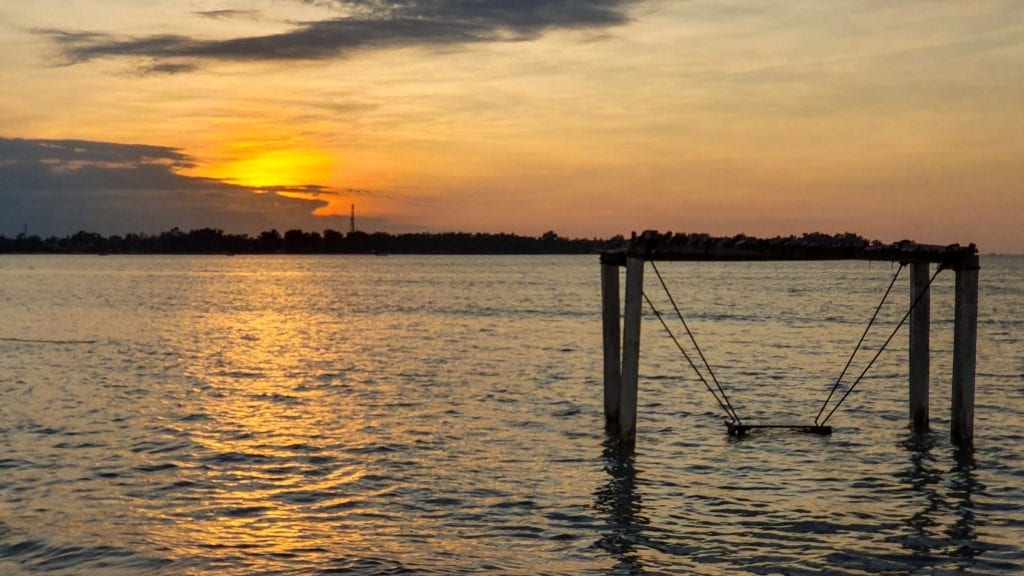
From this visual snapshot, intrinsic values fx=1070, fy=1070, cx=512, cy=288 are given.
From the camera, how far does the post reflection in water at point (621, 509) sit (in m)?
12.7

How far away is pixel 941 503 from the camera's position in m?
15.4

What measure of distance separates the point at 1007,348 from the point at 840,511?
1216 inches

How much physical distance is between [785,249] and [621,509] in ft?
18.8

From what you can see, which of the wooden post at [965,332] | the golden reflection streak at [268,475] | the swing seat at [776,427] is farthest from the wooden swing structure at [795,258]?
the golden reflection streak at [268,475]

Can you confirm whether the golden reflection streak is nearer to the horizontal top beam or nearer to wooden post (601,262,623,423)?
wooden post (601,262,623,423)

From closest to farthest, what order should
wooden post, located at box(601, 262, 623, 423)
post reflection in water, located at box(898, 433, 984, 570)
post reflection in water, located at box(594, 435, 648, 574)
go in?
post reflection in water, located at box(594, 435, 648, 574)
post reflection in water, located at box(898, 433, 984, 570)
wooden post, located at box(601, 262, 623, 423)

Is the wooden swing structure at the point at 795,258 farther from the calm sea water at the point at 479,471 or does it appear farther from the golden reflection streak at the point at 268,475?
the golden reflection streak at the point at 268,475

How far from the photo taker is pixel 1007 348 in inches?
1650

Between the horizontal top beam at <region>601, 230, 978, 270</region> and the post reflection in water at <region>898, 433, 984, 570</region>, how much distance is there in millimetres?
3385

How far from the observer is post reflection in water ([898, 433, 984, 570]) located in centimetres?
1294

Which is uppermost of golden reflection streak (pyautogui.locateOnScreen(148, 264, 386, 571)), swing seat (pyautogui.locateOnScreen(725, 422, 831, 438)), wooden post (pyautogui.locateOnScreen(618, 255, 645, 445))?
wooden post (pyautogui.locateOnScreen(618, 255, 645, 445))

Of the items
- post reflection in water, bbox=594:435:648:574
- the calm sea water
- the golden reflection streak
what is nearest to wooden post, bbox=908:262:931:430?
the calm sea water

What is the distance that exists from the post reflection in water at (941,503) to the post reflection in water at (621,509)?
11.0 feet

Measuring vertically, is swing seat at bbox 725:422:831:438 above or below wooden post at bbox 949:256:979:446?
below
